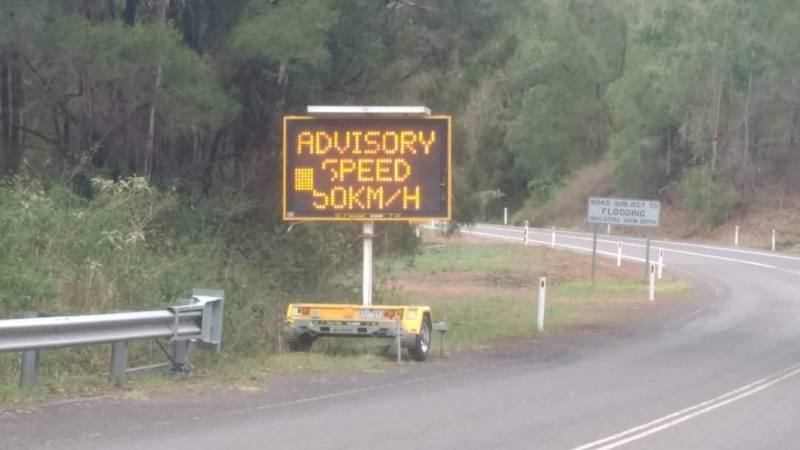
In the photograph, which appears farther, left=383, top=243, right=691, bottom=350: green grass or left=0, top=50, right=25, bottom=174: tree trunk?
left=383, top=243, right=691, bottom=350: green grass

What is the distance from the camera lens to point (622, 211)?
119ft

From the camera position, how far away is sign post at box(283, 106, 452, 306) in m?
18.2

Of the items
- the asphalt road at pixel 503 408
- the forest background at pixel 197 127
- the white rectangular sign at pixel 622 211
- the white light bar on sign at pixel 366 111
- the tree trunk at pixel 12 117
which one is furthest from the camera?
the white rectangular sign at pixel 622 211

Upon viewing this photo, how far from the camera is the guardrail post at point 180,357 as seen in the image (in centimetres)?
1482

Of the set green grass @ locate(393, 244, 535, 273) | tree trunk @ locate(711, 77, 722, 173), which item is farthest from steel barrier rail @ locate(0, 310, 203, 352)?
tree trunk @ locate(711, 77, 722, 173)

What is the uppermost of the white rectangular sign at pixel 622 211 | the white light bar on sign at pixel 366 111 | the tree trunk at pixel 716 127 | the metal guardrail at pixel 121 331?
the tree trunk at pixel 716 127

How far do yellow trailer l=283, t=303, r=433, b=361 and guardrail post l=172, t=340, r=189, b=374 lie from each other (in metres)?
3.13

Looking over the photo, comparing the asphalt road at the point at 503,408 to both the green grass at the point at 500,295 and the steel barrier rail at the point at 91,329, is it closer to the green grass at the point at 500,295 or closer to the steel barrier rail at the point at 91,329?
the steel barrier rail at the point at 91,329

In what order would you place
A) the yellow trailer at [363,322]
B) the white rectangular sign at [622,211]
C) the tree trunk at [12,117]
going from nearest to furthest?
the yellow trailer at [363,322] → the tree trunk at [12,117] → the white rectangular sign at [622,211]

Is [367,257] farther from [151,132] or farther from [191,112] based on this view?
[151,132]

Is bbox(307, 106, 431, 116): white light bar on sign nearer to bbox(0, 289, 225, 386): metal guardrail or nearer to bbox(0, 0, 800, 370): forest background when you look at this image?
bbox(0, 0, 800, 370): forest background

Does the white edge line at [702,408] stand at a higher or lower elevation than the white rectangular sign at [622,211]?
lower

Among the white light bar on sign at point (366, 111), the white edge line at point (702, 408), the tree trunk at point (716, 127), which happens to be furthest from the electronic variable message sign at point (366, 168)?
the tree trunk at point (716, 127)

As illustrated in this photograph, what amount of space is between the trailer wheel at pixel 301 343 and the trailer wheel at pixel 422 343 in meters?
1.41
